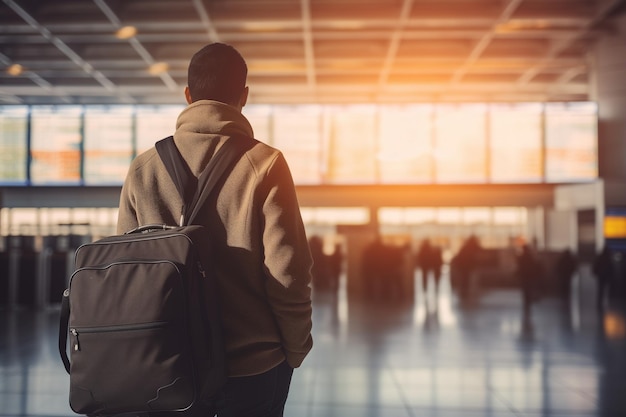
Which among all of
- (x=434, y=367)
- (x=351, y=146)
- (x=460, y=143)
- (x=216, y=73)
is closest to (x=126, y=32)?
(x=351, y=146)

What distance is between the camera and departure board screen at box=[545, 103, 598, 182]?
14.1 meters

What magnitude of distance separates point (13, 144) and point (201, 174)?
1556 cm

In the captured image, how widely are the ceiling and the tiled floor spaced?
6.27 meters

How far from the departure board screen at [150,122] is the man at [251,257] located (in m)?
13.8

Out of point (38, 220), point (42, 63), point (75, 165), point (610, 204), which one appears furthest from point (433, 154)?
point (38, 220)

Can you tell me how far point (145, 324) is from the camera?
1292 mm

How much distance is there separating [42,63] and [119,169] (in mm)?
3642

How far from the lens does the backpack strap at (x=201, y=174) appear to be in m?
1.43

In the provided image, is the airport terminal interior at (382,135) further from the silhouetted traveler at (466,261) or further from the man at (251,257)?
the man at (251,257)

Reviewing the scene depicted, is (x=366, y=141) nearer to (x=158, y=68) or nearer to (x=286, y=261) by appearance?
(x=158, y=68)

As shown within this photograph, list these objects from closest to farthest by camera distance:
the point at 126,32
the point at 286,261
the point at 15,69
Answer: the point at 286,261 → the point at 126,32 → the point at 15,69

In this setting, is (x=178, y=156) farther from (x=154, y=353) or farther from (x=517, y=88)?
(x=517, y=88)

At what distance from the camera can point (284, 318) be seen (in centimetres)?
146

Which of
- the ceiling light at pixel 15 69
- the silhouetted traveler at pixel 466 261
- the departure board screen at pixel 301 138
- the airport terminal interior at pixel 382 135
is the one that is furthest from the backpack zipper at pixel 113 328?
the ceiling light at pixel 15 69
